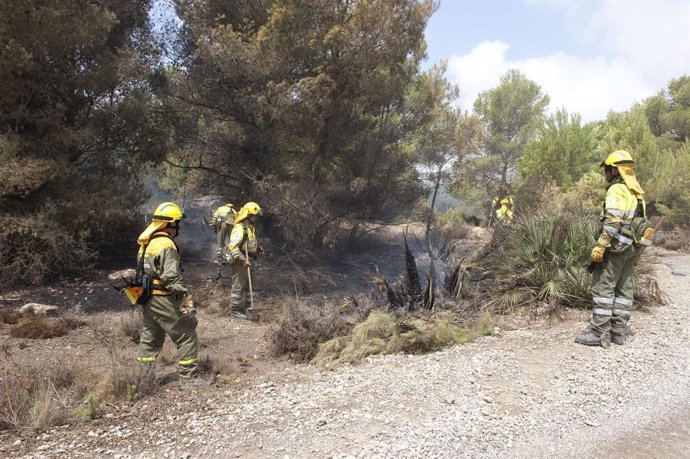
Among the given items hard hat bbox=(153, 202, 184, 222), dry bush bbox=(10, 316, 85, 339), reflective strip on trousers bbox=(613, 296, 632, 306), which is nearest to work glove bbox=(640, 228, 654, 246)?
reflective strip on trousers bbox=(613, 296, 632, 306)

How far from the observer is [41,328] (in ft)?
20.9

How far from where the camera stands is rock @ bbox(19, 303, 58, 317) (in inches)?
290

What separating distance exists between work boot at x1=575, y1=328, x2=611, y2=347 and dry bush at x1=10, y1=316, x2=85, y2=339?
6.69 m

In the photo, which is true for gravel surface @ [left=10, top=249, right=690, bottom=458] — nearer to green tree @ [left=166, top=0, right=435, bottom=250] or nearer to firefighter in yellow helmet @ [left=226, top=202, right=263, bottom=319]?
firefighter in yellow helmet @ [left=226, top=202, right=263, bottom=319]

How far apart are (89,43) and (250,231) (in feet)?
18.2

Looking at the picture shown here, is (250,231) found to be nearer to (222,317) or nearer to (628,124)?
(222,317)

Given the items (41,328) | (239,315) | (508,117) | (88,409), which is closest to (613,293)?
(88,409)

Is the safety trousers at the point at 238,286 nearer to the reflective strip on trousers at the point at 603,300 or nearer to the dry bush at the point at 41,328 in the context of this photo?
the dry bush at the point at 41,328

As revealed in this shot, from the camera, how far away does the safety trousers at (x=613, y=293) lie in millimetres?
5008

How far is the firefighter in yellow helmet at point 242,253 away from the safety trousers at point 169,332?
3123 millimetres

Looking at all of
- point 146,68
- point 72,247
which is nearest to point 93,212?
point 72,247

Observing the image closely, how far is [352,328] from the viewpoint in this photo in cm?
568

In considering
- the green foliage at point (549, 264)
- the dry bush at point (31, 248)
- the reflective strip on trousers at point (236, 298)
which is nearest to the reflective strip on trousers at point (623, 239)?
the green foliage at point (549, 264)

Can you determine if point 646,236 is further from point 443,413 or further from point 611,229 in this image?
point 443,413
